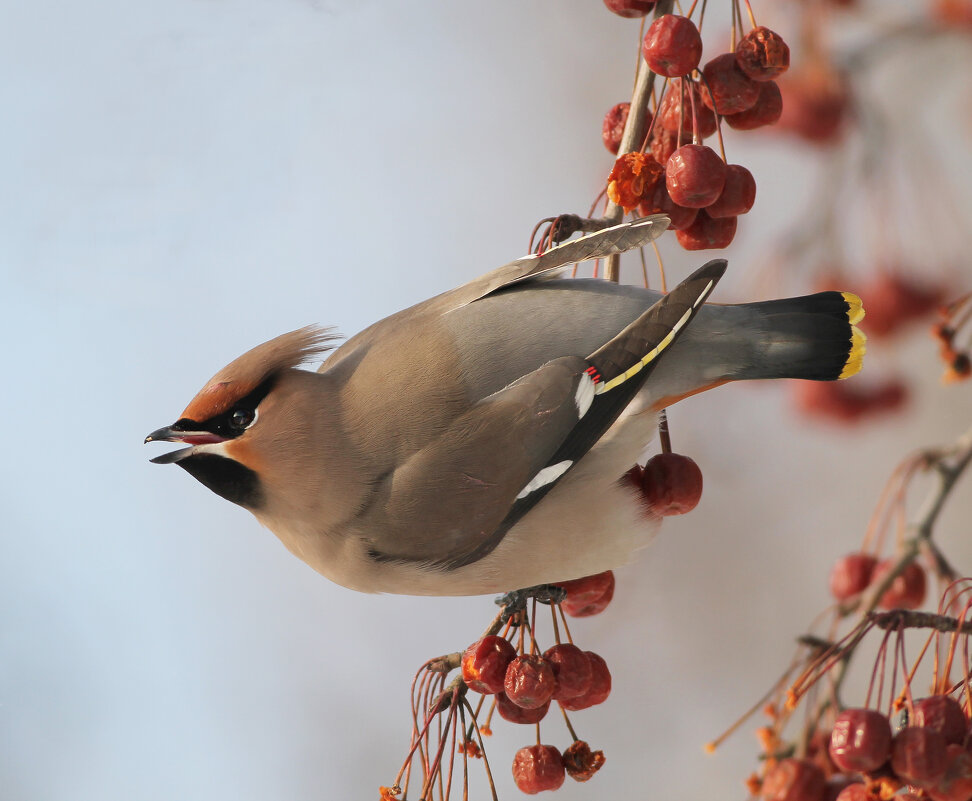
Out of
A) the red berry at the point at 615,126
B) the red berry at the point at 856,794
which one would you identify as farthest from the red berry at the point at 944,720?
the red berry at the point at 615,126

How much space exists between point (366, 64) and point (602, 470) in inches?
45.4

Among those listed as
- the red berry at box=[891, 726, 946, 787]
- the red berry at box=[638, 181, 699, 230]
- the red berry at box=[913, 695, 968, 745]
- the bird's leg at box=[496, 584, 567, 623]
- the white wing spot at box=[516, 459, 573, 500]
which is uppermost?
the red berry at box=[638, 181, 699, 230]

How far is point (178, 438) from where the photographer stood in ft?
3.93

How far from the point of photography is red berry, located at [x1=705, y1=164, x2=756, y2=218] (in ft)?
4.64

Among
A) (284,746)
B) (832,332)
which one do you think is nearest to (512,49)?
(832,332)

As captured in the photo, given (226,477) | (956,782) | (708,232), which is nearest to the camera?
(956,782)

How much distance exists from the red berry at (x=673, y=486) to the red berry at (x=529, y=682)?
265 mm

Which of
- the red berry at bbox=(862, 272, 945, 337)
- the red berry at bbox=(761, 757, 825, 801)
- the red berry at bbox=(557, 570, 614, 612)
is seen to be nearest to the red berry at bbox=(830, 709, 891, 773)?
the red berry at bbox=(761, 757, 825, 801)

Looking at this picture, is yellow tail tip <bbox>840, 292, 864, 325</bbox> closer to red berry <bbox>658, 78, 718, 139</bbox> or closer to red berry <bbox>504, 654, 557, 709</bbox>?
red berry <bbox>658, 78, 718, 139</bbox>

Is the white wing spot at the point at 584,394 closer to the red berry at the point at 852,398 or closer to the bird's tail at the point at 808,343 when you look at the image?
the bird's tail at the point at 808,343

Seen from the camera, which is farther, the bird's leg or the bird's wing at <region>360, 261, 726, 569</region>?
the bird's leg

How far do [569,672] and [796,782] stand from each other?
30 cm

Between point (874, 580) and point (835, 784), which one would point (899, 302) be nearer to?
point (874, 580)

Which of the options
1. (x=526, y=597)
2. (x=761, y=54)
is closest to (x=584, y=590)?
(x=526, y=597)
